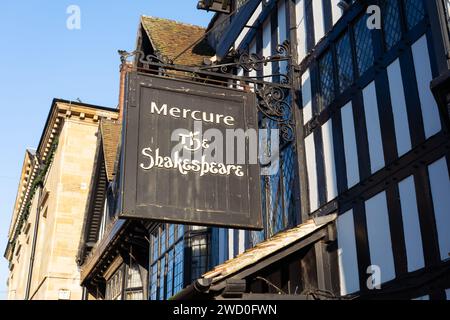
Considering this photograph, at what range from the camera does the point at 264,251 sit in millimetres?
7984

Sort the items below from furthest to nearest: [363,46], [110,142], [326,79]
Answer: [110,142] → [326,79] → [363,46]

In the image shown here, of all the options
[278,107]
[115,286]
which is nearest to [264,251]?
[278,107]

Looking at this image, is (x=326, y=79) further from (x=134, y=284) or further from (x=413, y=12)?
(x=134, y=284)

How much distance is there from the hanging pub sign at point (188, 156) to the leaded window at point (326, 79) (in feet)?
3.42

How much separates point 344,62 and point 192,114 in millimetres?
2178

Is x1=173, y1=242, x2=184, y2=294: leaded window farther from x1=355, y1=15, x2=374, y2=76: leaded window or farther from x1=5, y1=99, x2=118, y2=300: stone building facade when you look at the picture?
x1=5, y1=99, x2=118, y2=300: stone building facade

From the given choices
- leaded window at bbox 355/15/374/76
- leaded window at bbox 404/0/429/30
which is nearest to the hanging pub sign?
leaded window at bbox 355/15/374/76

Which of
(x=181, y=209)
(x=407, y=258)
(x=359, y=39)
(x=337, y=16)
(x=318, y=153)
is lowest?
(x=407, y=258)

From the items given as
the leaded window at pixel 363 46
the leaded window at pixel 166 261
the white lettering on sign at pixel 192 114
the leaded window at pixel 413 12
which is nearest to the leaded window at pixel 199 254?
the leaded window at pixel 166 261

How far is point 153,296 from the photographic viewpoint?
15086 millimetres
